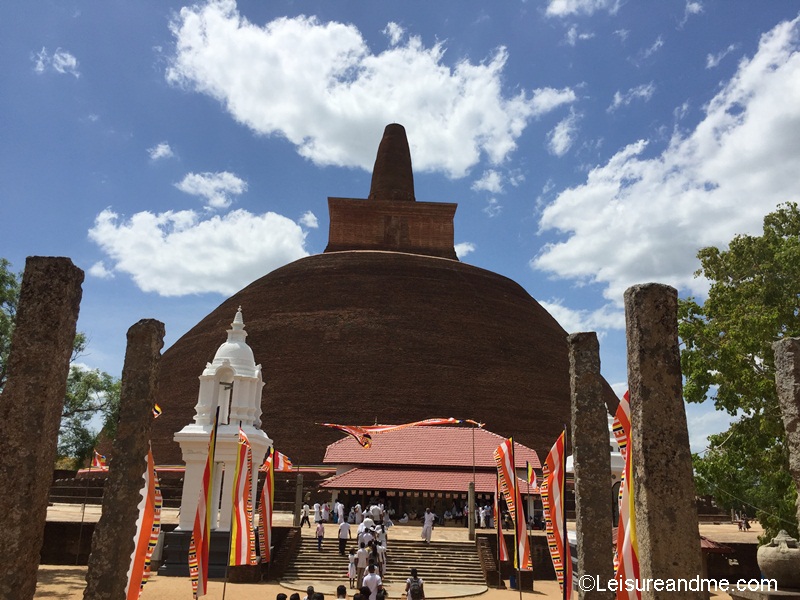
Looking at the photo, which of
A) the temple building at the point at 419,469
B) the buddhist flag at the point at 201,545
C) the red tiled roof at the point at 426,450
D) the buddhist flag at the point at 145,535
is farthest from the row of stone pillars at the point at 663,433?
the red tiled roof at the point at 426,450

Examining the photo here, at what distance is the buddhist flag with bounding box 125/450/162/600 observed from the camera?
288 inches

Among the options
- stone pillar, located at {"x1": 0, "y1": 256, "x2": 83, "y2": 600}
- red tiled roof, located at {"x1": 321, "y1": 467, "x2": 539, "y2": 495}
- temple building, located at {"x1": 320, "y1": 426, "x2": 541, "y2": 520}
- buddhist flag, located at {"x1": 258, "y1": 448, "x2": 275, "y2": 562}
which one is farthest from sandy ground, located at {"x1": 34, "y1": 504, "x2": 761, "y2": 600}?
temple building, located at {"x1": 320, "y1": 426, "x2": 541, "y2": 520}

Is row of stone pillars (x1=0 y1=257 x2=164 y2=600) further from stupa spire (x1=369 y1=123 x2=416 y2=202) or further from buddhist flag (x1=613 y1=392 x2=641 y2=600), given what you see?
stupa spire (x1=369 y1=123 x2=416 y2=202)

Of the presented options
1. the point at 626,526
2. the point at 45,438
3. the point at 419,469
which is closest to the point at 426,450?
the point at 419,469

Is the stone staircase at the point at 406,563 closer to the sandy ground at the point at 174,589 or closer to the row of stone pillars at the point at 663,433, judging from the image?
the sandy ground at the point at 174,589

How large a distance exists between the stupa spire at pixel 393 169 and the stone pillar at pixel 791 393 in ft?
161

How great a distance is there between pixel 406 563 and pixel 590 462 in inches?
431

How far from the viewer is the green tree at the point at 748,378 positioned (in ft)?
44.2

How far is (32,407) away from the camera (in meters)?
6.38

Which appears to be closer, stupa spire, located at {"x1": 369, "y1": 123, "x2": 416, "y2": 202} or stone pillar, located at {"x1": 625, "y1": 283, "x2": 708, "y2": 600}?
stone pillar, located at {"x1": 625, "y1": 283, "x2": 708, "y2": 600}

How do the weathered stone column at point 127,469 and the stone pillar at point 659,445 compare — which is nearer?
the stone pillar at point 659,445

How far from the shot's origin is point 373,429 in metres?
29.4

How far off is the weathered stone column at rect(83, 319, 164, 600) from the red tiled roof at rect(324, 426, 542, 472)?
67.7ft

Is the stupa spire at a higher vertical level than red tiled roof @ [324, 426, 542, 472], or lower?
higher
